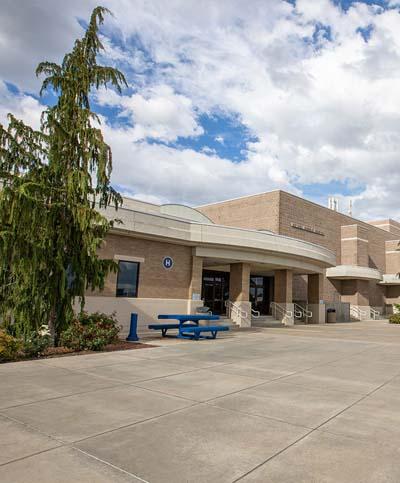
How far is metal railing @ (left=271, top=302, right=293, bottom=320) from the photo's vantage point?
97.3ft

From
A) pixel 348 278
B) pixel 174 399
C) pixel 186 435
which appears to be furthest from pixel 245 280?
pixel 348 278

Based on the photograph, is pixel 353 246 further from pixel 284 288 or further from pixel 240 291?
pixel 240 291

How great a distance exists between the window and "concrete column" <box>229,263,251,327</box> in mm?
7997

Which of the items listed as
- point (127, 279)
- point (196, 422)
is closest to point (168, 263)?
point (127, 279)

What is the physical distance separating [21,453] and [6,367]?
5.54 meters

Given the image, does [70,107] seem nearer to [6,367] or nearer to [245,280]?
[6,367]

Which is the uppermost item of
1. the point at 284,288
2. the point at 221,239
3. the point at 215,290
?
the point at 221,239

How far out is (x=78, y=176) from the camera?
40.0 feet

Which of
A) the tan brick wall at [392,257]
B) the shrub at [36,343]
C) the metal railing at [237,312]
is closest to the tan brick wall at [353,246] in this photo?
the tan brick wall at [392,257]

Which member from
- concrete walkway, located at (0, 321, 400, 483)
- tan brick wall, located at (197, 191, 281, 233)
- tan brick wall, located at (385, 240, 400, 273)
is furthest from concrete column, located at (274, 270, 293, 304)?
tan brick wall, located at (385, 240, 400, 273)

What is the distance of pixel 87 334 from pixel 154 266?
337 inches

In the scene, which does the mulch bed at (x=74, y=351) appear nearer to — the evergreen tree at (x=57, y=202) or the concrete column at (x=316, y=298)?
the evergreen tree at (x=57, y=202)

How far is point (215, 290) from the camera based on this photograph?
33406mm

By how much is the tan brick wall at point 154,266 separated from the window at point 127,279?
24cm
